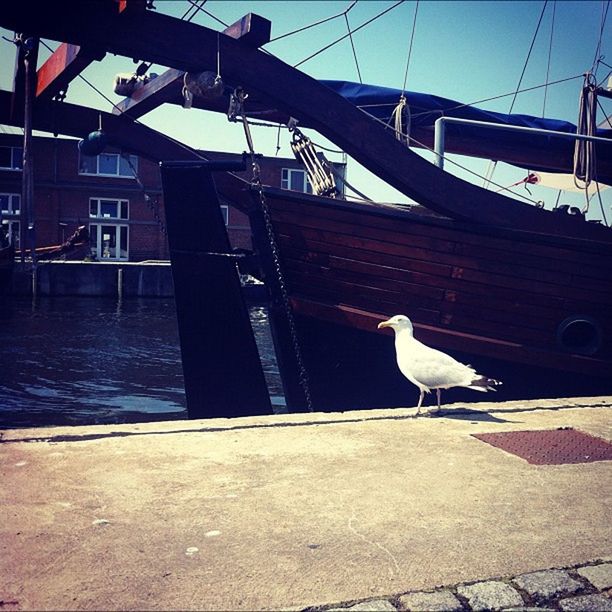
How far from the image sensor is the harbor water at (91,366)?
10.5 m

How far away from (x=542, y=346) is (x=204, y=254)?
424 centimetres

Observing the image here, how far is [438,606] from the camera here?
2160mm

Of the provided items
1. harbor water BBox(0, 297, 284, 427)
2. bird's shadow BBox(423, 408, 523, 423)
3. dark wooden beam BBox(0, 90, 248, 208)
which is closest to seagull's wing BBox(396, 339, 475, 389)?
bird's shadow BBox(423, 408, 523, 423)

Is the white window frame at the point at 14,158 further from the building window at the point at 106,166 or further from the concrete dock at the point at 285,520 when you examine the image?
the concrete dock at the point at 285,520

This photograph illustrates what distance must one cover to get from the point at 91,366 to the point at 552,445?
12241 mm

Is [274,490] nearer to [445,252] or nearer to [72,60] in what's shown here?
[445,252]

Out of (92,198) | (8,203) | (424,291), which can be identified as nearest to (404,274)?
(424,291)

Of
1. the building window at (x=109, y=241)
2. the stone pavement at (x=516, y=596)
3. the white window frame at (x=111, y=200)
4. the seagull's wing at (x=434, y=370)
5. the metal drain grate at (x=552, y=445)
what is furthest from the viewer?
the building window at (x=109, y=241)

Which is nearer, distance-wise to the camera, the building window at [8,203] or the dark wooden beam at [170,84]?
the dark wooden beam at [170,84]

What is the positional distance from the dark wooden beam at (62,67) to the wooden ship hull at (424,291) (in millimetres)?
2416

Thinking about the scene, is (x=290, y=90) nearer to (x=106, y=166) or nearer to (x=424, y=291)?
(x=424, y=291)

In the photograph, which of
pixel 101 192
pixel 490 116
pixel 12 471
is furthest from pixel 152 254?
pixel 12 471

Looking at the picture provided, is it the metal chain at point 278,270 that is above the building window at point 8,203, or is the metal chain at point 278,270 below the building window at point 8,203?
below

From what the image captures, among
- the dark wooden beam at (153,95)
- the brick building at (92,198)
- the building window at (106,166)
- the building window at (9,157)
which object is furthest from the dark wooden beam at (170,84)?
the building window at (9,157)
